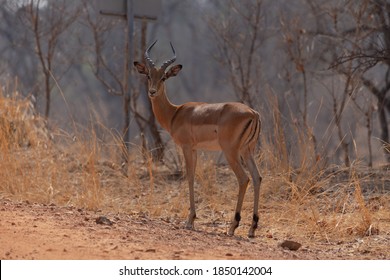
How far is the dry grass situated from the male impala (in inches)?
20.8

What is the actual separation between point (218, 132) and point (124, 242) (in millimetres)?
1836

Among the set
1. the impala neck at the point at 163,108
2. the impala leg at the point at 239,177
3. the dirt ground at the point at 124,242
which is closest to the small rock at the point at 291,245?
the dirt ground at the point at 124,242

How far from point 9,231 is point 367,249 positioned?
301 cm

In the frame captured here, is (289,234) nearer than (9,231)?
No

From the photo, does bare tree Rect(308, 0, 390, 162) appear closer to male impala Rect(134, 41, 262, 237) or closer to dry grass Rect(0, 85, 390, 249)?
dry grass Rect(0, 85, 390, 249)

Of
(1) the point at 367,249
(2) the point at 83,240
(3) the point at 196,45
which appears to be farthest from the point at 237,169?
(3) the point at 196,45

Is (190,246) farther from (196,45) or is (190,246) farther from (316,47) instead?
(196,45)

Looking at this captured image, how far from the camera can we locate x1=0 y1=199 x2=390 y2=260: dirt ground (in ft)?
17.1

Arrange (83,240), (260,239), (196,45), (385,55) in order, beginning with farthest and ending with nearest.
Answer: (196,45), (385,55), (260,239), (83,240)

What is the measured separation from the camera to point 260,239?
22.4ft

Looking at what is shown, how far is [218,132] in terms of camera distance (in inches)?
276

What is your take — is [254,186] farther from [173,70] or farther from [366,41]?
[366,41]

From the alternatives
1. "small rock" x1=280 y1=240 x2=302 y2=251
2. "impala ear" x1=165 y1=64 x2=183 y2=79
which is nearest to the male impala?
"impala ear" x1=165 y1=64 x2=183 y2=79

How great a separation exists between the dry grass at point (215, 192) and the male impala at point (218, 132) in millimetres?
529
